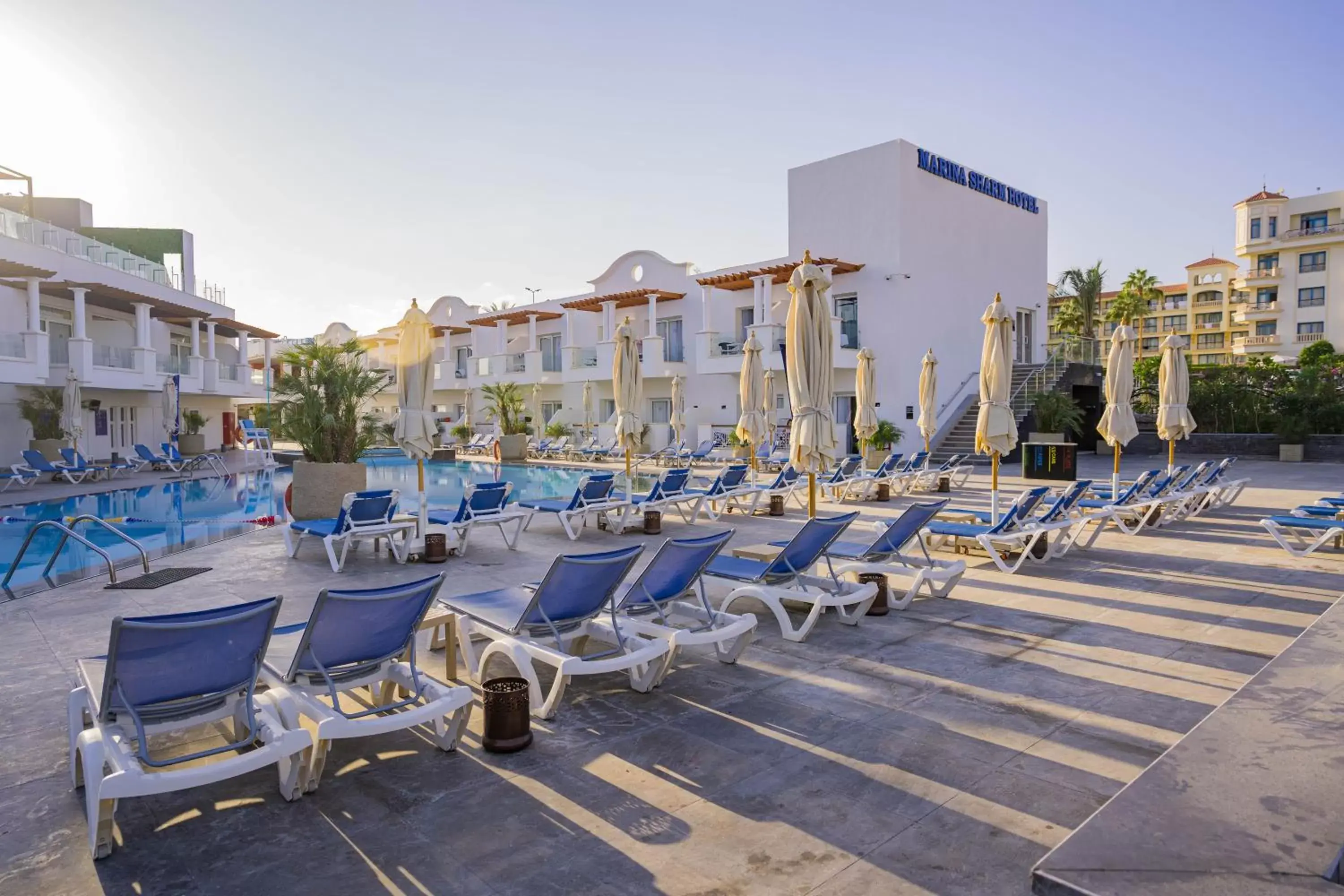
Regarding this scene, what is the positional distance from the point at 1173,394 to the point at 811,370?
8.36 meters

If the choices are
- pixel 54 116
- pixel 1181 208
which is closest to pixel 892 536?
pixel 54 116

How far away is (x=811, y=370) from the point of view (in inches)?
297

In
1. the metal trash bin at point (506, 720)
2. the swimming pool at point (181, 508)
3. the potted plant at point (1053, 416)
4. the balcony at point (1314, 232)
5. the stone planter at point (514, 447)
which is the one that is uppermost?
the balcony at point (1314, 232)

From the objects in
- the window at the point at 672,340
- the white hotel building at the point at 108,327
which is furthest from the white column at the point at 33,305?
the window at the point at 672,340

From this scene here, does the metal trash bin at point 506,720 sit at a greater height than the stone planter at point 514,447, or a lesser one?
lesser

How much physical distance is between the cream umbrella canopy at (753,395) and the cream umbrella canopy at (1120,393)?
18.5 ft

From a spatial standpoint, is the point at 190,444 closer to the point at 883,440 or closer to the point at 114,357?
the point at 114,357

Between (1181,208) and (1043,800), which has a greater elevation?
(1181,208)

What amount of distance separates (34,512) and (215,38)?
884 centimetres

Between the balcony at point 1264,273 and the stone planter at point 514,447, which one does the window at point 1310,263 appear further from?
the stone planter at point 514,447

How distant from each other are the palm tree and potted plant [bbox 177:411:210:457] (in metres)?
42.0

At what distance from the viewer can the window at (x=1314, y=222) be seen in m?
45.9

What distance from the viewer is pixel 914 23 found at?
44.9ft

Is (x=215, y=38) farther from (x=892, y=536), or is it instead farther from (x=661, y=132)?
(x=892, y=536)
